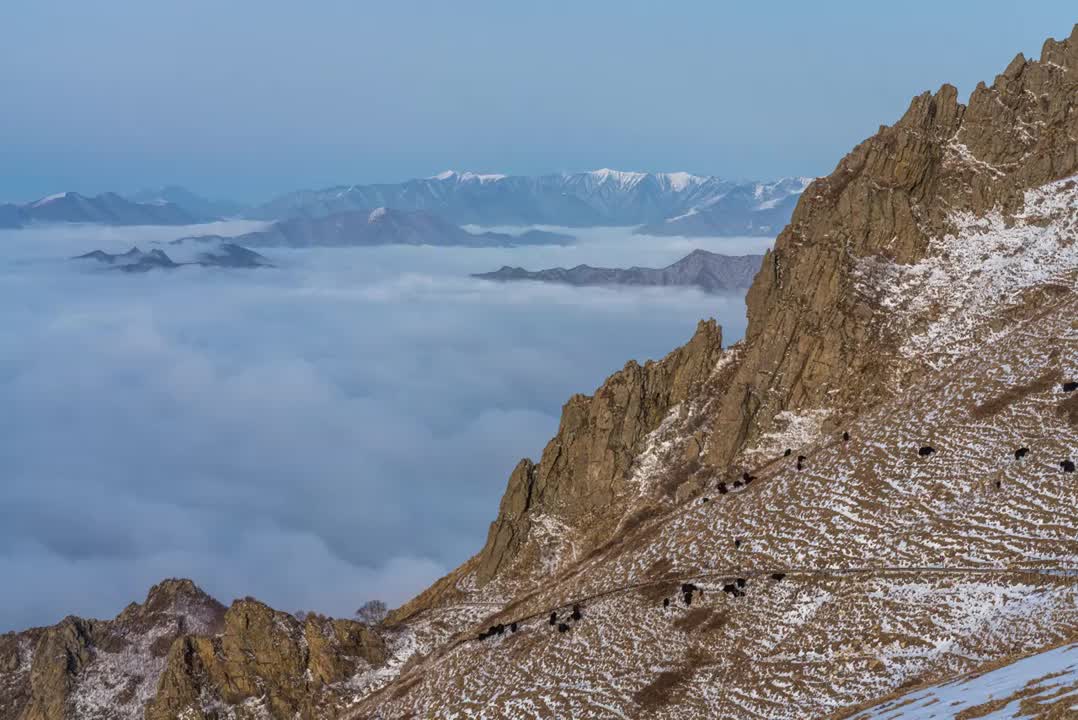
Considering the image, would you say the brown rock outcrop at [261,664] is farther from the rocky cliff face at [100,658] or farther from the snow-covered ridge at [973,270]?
the snow-covered ridge at [973,270]

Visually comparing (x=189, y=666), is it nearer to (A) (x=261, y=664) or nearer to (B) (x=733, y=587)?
(A) (x=261, y=664)

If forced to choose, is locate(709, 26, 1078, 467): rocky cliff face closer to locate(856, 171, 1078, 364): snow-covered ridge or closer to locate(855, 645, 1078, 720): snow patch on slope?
locate(856, 171, 1078, 364): snow-covered ridge

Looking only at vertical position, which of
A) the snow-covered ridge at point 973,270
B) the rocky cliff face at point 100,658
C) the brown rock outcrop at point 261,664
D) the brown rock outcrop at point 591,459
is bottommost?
the rocky cliff face at point 100,658

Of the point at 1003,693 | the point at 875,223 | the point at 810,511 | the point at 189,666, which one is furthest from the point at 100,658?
the point at 875,223

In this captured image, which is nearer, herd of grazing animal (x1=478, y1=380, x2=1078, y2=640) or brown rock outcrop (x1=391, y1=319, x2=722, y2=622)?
herd of grazing animal (x1=478, y1=380, x2=1078, y2=640)

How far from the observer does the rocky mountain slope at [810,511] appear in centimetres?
4688

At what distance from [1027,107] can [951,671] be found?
281 ft

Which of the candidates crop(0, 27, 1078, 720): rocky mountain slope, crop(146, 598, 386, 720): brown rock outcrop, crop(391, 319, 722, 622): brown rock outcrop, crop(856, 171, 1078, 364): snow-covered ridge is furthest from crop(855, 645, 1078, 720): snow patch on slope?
crop(146, 598, 386, 720): brown rock outcrop

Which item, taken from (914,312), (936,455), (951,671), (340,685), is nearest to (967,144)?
(914,312)

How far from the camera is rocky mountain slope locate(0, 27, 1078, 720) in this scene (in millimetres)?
46875

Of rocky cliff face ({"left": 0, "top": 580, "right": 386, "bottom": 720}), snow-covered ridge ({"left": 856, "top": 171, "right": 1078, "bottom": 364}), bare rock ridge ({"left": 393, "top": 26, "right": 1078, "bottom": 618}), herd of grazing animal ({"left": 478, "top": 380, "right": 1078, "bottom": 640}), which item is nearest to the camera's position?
herd of grazing animal ({"left": 478, "top": 380, "right": 1078, "bottom": 640})

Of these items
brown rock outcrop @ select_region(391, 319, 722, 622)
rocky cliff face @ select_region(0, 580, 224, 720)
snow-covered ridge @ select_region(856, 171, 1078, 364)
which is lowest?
rocky cliff face @ select_region(0, 580, 224, 720)

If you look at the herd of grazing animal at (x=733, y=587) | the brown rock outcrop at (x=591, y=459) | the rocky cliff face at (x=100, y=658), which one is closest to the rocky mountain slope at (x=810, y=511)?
the herd of grazing animal at (x=733, y=587)

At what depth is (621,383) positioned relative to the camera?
95688 mm
